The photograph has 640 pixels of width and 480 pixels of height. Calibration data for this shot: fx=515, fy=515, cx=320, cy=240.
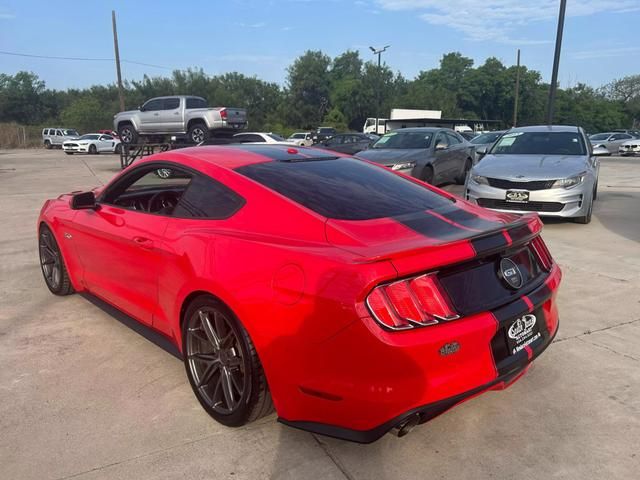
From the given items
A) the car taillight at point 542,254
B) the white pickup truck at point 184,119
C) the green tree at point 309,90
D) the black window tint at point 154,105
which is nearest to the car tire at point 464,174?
the white pickup truck at point 184,119

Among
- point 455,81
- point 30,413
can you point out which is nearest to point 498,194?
point 30,413

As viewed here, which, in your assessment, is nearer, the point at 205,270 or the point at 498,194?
the point at 205,270

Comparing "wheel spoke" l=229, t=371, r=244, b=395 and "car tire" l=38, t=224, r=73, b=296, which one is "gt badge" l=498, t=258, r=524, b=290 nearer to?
"wheel spoke" l=229, t=371, r=244, b=395

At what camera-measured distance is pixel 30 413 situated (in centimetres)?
283

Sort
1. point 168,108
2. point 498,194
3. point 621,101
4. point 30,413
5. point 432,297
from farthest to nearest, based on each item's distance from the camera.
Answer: point 621,101, point 168,108, point 498,194, point 30,413, point 432,297

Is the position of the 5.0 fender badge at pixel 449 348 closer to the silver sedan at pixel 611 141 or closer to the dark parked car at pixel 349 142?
the dark parked car at pixel 349 142

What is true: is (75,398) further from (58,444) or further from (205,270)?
(205,270)

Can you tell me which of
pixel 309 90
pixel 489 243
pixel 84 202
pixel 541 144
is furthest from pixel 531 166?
pixel 309 90

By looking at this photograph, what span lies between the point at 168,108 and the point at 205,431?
58.7 feet

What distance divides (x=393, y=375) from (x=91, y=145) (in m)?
36.9

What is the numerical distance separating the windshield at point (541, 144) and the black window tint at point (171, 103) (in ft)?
43.5

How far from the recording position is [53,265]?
15.2 ft

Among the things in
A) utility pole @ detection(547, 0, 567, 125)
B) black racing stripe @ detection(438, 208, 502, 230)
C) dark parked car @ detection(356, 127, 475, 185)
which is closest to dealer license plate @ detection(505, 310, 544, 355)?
black racing stripe @ detection(438, 208, 502, 230)

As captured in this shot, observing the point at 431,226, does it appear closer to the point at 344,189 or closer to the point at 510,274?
the point at 510,274
